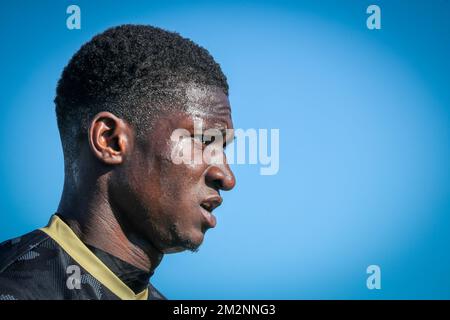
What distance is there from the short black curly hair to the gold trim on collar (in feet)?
1.85

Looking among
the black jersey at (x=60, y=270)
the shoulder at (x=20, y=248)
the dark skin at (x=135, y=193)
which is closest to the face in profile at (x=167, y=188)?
the dark skin at (x=135, y=193)

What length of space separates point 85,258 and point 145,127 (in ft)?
3.04

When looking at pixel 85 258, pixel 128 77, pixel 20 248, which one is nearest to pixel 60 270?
pixel 85 258

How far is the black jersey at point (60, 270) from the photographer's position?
132 inches

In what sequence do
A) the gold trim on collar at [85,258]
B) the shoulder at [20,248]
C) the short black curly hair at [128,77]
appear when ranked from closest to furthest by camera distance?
the shoulder at [20,248] < the gold trim on collar at [85,258] < the short black curly hair at [128,77]

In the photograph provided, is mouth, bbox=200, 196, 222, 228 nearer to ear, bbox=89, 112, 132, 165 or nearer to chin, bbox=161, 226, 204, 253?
chin, bbox=161, 226, 204, 253

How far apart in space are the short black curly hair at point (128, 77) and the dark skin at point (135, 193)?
122 mm

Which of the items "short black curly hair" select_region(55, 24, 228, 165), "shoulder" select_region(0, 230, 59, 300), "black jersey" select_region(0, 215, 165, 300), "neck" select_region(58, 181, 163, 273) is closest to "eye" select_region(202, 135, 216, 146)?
"short black curly hair" select_region(55, 24, 228, 165)

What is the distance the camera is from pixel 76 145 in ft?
13.1

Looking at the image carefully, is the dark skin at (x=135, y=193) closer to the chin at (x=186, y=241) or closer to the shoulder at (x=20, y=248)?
the chin at (x=186, y=241)

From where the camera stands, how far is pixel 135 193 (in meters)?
3.80
